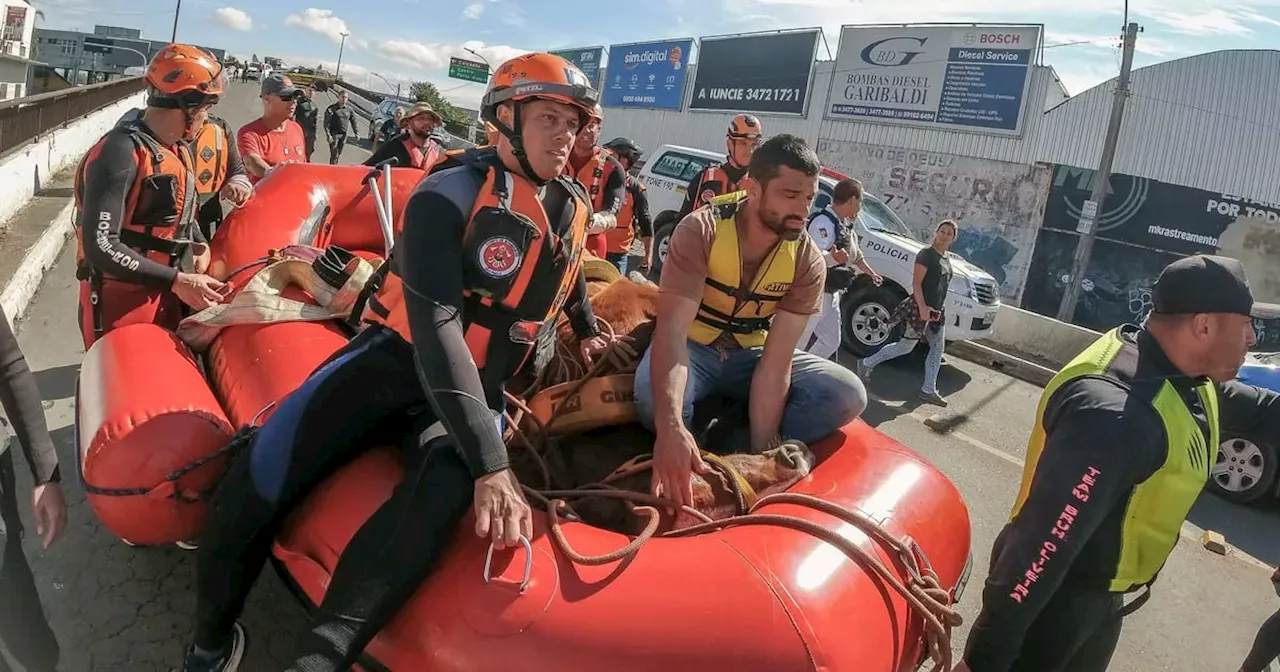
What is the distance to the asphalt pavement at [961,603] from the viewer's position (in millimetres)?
2912

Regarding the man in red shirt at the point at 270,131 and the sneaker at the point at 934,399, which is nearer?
the man in red shirt at the point at 270,131

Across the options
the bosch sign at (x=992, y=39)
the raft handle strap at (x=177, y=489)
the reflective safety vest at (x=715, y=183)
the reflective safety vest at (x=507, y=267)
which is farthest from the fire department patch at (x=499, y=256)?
the bosch sign at (x=992, y=39)

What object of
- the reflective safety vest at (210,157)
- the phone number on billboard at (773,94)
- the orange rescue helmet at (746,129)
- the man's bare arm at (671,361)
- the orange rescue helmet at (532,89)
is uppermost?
the phone number on billboard at (773,94)

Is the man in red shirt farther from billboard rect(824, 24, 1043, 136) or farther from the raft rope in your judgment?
billboard rect(824, 24, 1043, 136)

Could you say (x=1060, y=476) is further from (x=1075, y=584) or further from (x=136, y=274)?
(x=136, y=274)

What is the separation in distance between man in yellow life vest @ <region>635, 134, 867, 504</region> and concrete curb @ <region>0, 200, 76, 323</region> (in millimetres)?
3976

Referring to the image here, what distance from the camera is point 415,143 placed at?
7043 mm

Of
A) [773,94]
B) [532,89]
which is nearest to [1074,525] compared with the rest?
[532,89]

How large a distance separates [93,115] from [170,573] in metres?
14.3

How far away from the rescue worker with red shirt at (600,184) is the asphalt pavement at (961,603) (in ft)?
8.45

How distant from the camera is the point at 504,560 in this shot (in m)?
2.09

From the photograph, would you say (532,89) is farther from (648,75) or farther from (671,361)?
(648,75)

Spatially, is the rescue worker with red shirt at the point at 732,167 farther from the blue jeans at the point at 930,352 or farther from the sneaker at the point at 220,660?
the sneaker at the point at 220,660

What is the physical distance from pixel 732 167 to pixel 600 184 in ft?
3.43
